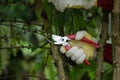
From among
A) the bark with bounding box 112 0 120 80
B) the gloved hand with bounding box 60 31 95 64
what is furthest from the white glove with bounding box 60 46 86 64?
the bark with bounding box 112 0 120 80

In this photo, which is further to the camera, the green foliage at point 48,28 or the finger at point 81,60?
the green foliage at point 48,28

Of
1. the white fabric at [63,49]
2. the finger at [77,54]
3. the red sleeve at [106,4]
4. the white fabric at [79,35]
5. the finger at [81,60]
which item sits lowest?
the finger at [81,60]

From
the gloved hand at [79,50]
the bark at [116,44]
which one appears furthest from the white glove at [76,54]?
the bark at [116,44]

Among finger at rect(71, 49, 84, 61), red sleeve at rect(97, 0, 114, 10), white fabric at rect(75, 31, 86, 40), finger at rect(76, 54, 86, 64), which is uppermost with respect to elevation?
red sleeve at rect(97, 0, 114, 10)

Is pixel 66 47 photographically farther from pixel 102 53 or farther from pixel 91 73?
pixel 91 73

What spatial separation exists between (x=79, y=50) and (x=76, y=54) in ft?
0.06

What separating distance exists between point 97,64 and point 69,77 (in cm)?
14

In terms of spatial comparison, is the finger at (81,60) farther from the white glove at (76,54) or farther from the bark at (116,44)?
the bark at (116,44)

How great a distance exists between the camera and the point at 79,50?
1315mm

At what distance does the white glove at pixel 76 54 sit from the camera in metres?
1.31

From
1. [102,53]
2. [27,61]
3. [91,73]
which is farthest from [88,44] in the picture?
[27,61]

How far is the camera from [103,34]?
1.33 metres

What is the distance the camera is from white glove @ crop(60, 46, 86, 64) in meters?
1.31

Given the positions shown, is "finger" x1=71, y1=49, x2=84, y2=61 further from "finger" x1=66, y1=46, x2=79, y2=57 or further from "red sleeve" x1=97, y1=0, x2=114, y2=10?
"red sleeve" x1=97, y1=0, x2=114, y2=10
